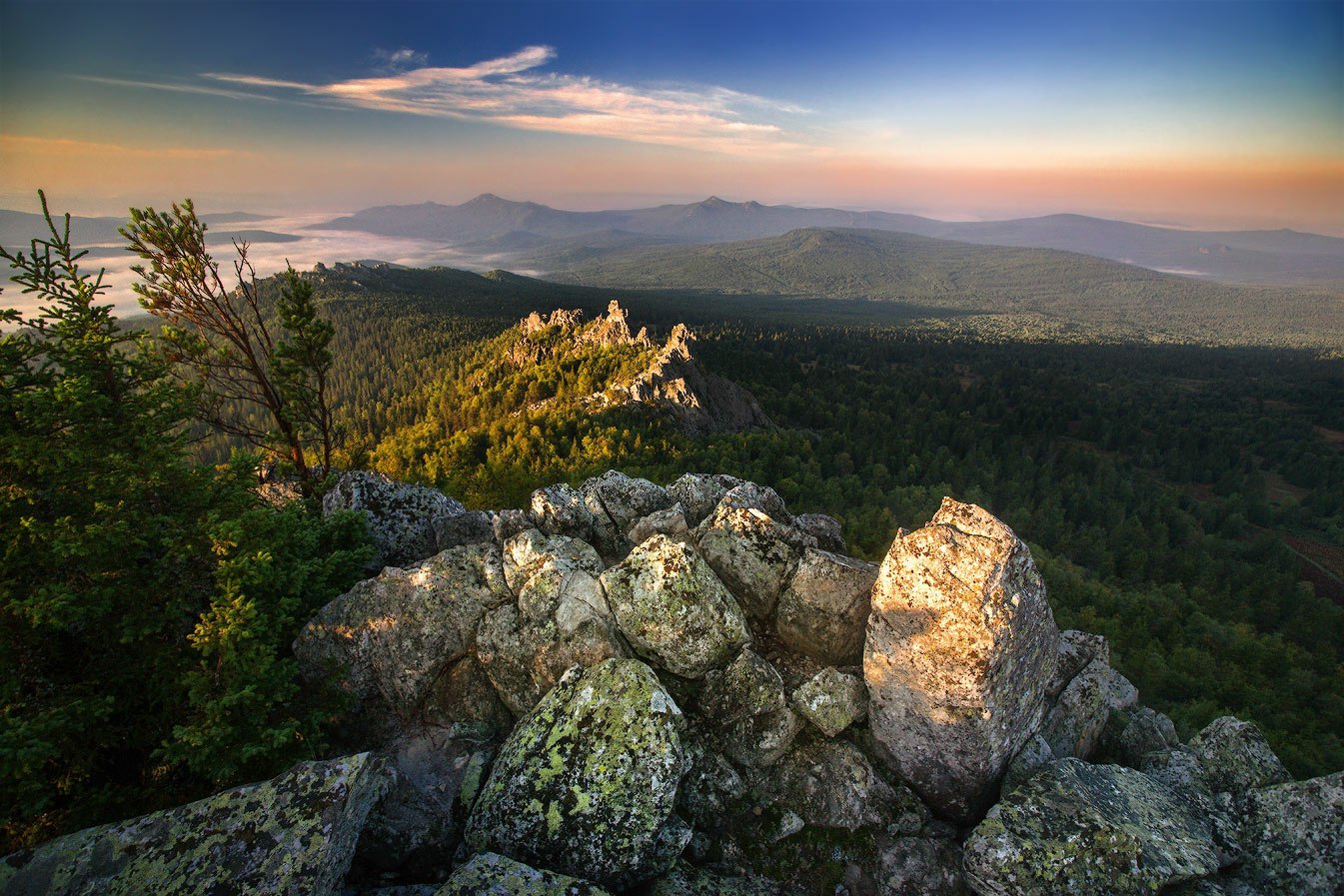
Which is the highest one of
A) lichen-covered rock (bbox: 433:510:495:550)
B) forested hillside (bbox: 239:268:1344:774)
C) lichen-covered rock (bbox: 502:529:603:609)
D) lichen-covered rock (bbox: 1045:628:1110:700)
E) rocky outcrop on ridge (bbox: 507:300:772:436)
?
lichen-covered rock (bbox: 502:529:603:609)

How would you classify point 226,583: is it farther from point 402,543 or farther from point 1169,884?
point 1169,884

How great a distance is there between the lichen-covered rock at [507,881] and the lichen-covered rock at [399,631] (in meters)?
5.48

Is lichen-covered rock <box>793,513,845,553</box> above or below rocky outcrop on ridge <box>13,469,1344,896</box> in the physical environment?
above

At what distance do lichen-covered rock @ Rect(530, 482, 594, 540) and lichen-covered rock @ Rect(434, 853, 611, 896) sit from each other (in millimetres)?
9275

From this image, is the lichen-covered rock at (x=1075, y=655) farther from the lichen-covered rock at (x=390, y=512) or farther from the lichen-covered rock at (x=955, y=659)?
the lichen-covered rock at (x=390, y=512)

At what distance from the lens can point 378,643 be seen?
13547 mm

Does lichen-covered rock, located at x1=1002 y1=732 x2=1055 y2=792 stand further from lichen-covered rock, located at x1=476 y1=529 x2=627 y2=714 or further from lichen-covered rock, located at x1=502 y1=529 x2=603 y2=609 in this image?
lichen-covered rock, located at x1=502 y1=529 x2=603 y2=609

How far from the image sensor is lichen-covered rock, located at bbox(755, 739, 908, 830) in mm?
12117

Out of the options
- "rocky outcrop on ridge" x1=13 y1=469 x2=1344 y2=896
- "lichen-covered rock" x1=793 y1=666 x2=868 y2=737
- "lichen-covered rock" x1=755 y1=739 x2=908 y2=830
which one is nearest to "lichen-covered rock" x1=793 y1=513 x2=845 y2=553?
"rocky outcrop on ridge" x1=13 y1=469 x2=1344 y2=896

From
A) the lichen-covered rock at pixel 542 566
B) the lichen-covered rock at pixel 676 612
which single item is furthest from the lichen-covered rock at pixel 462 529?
the lichen-covered rock at pixel 676 612

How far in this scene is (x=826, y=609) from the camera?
14195 millimetres

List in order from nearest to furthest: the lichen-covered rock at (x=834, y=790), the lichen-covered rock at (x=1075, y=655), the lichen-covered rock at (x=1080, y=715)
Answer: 1. the lichen-covered rock at (x=834, y=790)
2. the lichen-covered rock at (x=1080, y=715)
3. the lichen-covered rock at (x=1075, y=655)

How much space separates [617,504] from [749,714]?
8.38 metres

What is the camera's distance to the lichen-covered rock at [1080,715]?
14.3 metres
